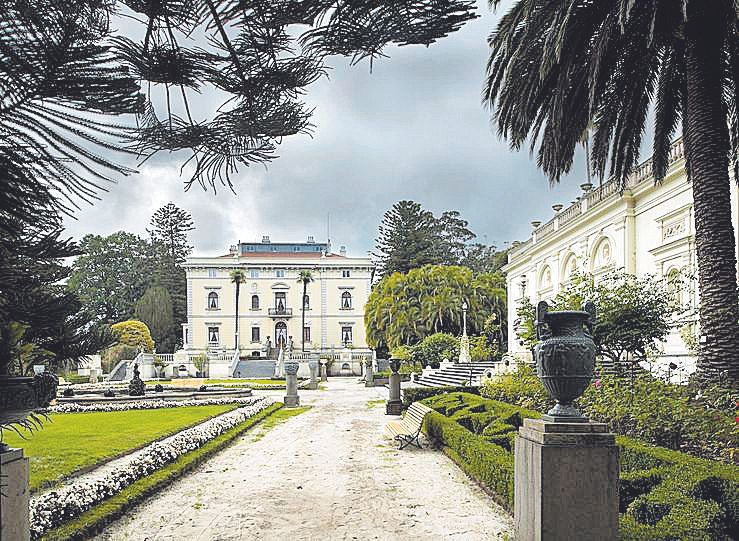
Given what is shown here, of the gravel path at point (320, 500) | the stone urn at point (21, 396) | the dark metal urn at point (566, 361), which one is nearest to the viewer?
the stone urn at point (21, 396)

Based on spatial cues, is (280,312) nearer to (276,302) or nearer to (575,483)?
(276,302)

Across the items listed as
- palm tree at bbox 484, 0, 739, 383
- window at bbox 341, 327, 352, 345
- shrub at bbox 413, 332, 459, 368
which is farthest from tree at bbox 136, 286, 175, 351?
palm tree at bbox 484, 0, 739, 383

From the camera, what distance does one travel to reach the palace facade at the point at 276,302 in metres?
66.1

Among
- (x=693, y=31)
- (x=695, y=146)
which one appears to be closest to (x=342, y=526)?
(x=695, y=146)

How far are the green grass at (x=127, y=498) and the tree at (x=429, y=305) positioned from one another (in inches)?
1380

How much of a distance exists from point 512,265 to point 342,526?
35837 mm

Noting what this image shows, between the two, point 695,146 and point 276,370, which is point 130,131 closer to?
point 695,146

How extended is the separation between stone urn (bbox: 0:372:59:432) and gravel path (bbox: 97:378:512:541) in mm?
3018

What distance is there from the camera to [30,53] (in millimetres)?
2178

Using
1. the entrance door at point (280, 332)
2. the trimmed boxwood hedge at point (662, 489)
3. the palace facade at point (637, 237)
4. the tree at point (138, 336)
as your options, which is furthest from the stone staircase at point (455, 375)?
the entrance door at point (280, 332)

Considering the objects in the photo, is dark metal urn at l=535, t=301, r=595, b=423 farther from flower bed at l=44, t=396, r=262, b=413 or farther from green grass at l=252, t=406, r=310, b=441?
flower bed at l=44, t=396, r=262, b=413

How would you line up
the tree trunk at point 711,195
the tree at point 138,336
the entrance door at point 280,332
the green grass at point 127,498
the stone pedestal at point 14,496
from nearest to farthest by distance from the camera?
the stone pedestal at point 14,496
the green grass at point 127,498
the tree trunk at point 711,195
the tree at point 138,336
the entrance door at point 280,332

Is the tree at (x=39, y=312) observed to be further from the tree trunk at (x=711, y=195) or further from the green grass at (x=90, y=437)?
the tree trunk at (x=711, y=195)

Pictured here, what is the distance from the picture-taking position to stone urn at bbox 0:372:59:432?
11.1 feet
